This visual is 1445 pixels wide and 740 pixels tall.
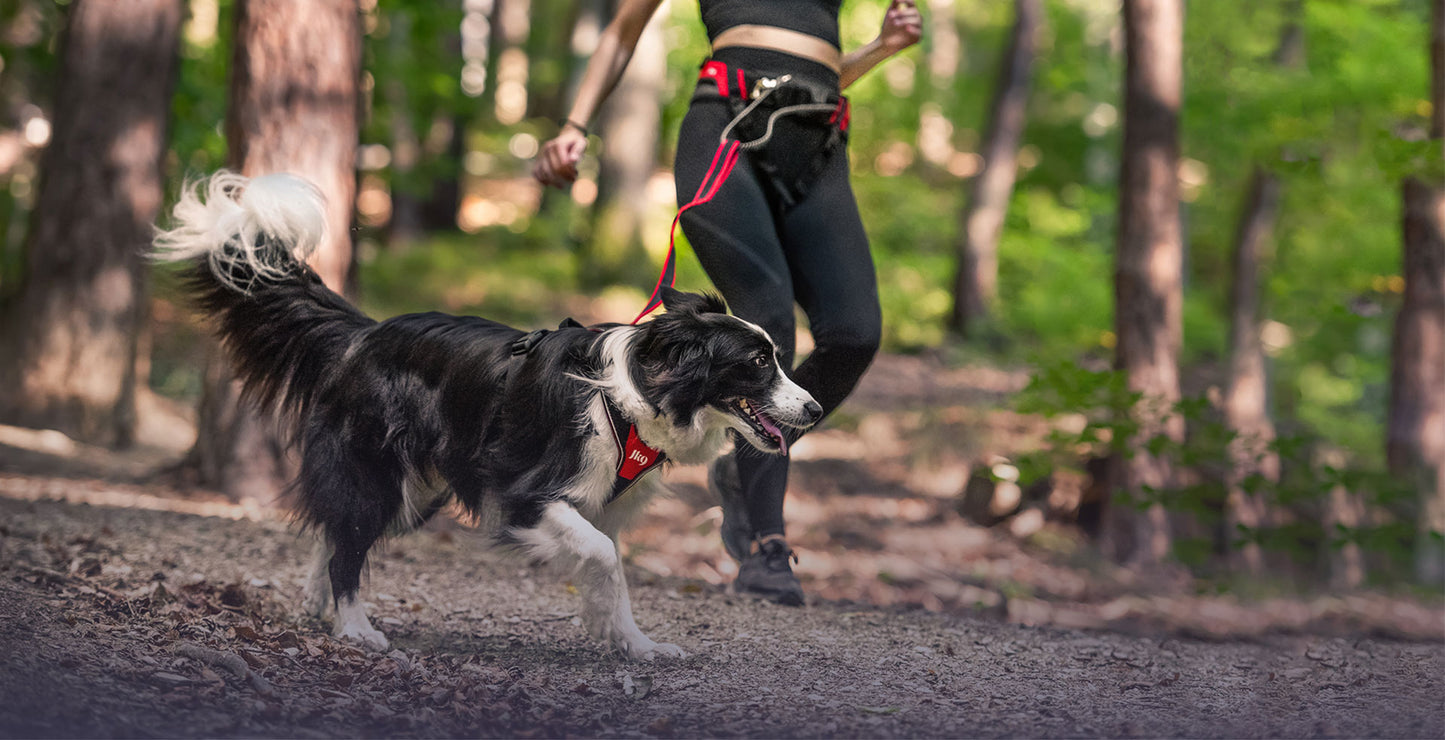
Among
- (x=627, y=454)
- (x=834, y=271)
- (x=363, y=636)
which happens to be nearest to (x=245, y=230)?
(x=363, y=636)

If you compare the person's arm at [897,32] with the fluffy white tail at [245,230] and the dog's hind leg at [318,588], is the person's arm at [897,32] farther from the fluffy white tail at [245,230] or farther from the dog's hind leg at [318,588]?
the dog's hind leg at [318,588]

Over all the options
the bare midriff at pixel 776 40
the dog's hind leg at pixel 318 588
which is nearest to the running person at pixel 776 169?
the bare midriff at pixel 776 40

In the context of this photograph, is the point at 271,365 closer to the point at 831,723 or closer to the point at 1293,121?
the point at 831,723

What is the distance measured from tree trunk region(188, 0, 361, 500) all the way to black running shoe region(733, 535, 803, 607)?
260 centimetres

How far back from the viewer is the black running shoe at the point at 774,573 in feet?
14.2

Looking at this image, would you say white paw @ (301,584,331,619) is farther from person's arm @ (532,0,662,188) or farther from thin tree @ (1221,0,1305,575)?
thin tree @ (1221,0,1305,575)

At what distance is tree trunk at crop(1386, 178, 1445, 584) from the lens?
792 centimetres

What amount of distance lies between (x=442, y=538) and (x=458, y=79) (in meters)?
10.3

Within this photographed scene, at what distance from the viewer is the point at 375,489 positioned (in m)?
3.64

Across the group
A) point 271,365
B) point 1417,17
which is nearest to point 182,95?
point 271,365

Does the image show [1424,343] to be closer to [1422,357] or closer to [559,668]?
[1422,357]

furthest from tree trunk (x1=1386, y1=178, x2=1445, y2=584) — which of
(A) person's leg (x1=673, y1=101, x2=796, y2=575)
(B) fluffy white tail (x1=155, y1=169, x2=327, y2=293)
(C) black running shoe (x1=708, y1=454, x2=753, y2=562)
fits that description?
(B) fluffy white tail (x1=155, y1=169, x2=327, y2=293)

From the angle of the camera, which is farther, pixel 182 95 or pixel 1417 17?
pixel 1417 17

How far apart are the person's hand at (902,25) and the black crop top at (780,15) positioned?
21cm
